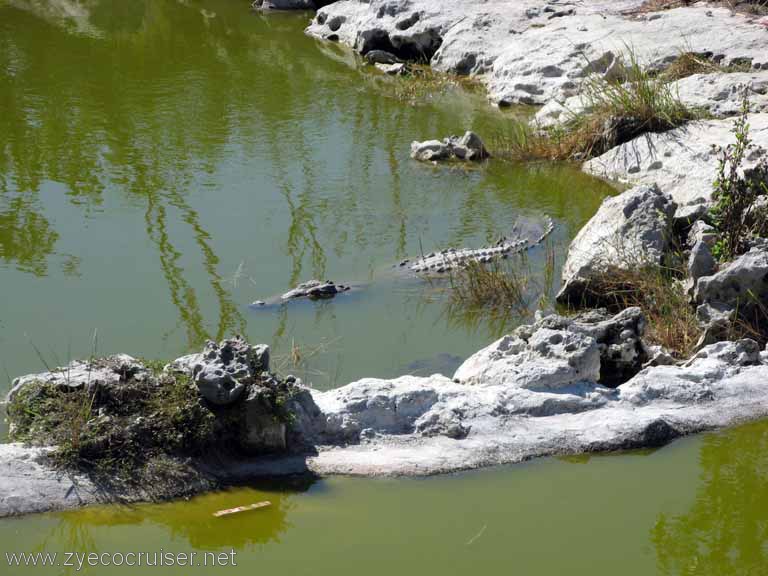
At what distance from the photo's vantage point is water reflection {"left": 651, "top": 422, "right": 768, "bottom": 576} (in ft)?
13.6

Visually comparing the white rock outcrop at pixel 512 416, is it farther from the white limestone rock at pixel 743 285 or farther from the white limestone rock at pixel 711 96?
the white limestone rock at pixel 711 96

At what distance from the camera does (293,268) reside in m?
7.39

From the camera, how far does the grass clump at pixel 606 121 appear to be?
943cm

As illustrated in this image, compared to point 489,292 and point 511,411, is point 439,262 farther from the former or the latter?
point 511,411

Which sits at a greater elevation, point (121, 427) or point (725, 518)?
point (121, 427)

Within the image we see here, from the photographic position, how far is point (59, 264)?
736 centimetres

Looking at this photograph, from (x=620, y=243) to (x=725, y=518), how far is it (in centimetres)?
264

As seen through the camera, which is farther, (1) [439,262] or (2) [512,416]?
(1) [439,262]

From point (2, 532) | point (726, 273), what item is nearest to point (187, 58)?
point (726, 273)

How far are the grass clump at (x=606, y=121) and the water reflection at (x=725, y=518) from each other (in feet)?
16.6

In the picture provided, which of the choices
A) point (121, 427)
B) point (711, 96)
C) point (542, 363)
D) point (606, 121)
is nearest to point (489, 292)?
point (542, 363)

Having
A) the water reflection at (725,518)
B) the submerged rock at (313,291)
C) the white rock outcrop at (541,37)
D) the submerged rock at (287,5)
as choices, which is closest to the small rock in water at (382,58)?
the white rock outcrop at (541,37)

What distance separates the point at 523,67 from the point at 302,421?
8.68 metres

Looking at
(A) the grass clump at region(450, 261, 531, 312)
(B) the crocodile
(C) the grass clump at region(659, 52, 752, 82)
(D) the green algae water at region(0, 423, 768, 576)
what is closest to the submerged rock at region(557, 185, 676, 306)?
(A) the grass clump at region(450, 261, 531, 312)
